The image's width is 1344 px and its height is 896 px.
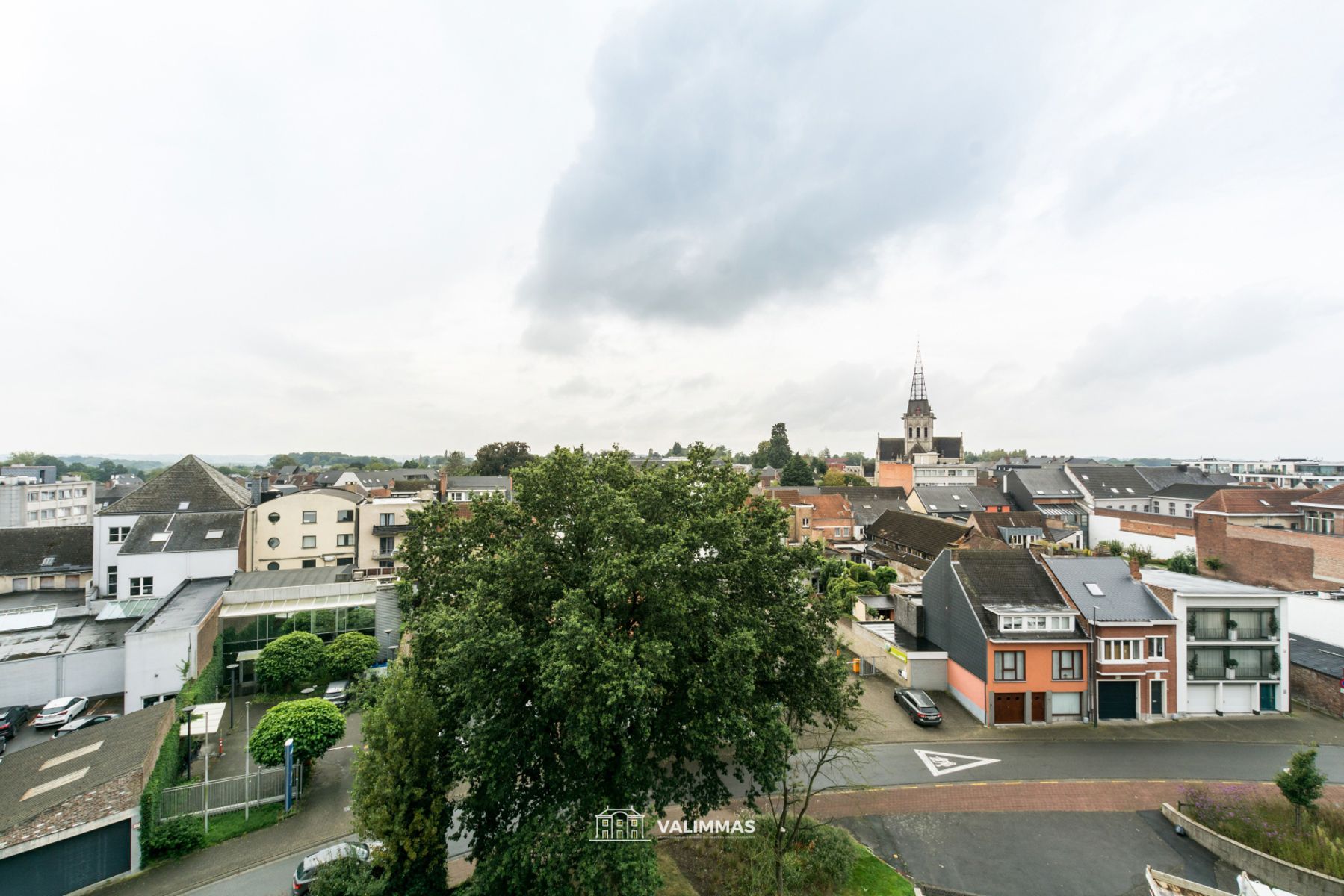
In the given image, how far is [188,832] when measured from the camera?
1773 cm

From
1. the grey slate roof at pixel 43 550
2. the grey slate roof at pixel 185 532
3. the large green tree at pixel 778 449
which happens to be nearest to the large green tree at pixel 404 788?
the grey slate roof at pixel 185 532

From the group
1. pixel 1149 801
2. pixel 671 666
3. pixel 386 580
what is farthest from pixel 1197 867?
pixel 386 580

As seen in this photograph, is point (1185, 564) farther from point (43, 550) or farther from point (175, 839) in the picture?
point (43, 550)

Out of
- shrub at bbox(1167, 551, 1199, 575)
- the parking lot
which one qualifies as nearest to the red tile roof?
shrub at bbox(1167, 551, 1199, 575)

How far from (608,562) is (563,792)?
19.0ft

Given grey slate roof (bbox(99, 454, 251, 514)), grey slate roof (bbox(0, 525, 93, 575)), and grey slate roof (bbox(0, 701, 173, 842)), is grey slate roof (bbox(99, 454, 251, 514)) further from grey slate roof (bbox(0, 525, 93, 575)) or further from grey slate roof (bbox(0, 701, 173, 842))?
grey slate roof (bbox(0, 701, 173, 842))

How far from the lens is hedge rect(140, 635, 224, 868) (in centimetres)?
1709

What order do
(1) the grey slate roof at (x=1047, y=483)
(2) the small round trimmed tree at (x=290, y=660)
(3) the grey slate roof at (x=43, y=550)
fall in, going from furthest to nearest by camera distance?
1. (1) the grey slate roof at (x=1047, y=483)
2. (3) the grey slate roof at (x=43, y=550)
3. (2) the small round trimmed tree at (x=290, y=660)

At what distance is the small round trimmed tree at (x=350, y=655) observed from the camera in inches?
1178

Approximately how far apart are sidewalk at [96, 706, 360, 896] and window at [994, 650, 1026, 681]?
25915 mm

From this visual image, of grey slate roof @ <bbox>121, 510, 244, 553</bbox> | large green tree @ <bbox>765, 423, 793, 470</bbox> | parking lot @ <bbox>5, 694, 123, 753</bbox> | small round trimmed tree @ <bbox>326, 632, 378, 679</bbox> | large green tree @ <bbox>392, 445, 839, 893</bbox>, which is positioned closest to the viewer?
large green tree @ <bbox>392, 445, 839, 893</bbox>

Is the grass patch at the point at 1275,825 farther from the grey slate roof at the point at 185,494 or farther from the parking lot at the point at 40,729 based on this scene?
the grey slate roof at the point at 185,494

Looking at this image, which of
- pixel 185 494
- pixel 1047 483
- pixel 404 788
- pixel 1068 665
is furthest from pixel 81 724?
pixel 1047 483

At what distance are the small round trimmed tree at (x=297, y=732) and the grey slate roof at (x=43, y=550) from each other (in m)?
34.7
